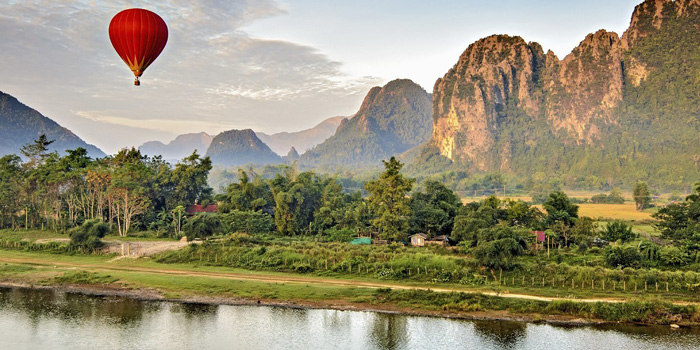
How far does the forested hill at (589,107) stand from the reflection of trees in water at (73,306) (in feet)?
266

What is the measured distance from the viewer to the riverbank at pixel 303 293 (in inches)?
779

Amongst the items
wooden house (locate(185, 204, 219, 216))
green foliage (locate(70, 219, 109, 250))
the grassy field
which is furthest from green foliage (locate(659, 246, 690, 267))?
wooden house (locate(185, 204, 219, 216))

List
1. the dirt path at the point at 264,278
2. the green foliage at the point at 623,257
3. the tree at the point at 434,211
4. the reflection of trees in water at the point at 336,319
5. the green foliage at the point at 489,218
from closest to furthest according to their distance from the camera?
the reflection of trees in water at the point at 336,319 → the dirt path at the point at 264,278 → the green foliage at the point at 623,257 → the green foliage at the point at 489,218 → the tree at the point at 434,211

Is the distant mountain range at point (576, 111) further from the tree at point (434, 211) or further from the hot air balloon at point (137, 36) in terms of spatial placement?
the hot air balloon at point (137, 36)

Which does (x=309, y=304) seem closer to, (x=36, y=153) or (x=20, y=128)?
(x=36, y=153)

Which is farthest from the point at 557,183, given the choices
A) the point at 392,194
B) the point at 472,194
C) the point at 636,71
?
the point at 392,194

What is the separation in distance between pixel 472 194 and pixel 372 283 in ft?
220

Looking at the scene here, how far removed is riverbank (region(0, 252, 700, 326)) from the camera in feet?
65.0

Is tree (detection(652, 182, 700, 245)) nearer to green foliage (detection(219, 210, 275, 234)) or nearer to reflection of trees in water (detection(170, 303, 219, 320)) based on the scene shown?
reflection of trees in water (detection(170, 303, 219, 320))

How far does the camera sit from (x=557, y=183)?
8850cm

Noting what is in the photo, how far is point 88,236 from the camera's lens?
3144 centimetres

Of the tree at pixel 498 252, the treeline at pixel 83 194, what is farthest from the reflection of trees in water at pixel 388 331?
the treeline at pixel 83 194

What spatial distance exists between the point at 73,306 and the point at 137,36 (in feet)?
36.1

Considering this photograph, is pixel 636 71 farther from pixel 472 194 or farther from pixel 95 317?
pixel 95 317
